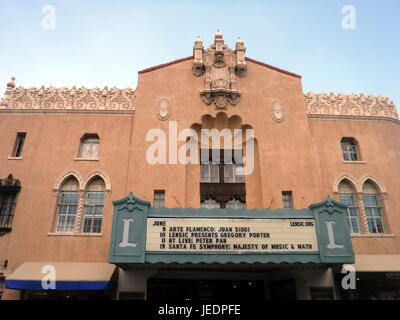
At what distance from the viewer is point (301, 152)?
1722 centimetres

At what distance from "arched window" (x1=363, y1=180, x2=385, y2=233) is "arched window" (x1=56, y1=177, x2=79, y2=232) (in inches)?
617

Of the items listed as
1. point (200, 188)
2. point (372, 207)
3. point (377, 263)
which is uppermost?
point (200, 188)

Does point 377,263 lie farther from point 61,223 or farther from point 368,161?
point 61,223

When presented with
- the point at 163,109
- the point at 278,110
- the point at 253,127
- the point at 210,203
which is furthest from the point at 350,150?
the point at 163,109

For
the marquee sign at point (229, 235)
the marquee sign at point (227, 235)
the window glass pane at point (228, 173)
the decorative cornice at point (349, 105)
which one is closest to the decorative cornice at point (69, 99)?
the window glass pane at point (228, 173)

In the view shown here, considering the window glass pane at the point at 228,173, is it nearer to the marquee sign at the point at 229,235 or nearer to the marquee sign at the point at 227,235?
the marquee sign at the point at 227,235

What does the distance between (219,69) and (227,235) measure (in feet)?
34.6

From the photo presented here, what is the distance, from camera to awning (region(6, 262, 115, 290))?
1332cm


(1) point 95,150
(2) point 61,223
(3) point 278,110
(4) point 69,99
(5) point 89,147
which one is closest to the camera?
(2) point 61,223

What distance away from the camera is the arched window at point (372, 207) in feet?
54.4

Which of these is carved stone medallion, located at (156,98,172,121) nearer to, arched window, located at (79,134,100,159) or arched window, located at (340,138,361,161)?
arched window, located at (79,134,100,159)

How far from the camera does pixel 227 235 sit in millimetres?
12898

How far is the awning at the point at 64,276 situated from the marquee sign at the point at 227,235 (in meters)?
2.17

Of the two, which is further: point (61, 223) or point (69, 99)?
point (69, 99)
